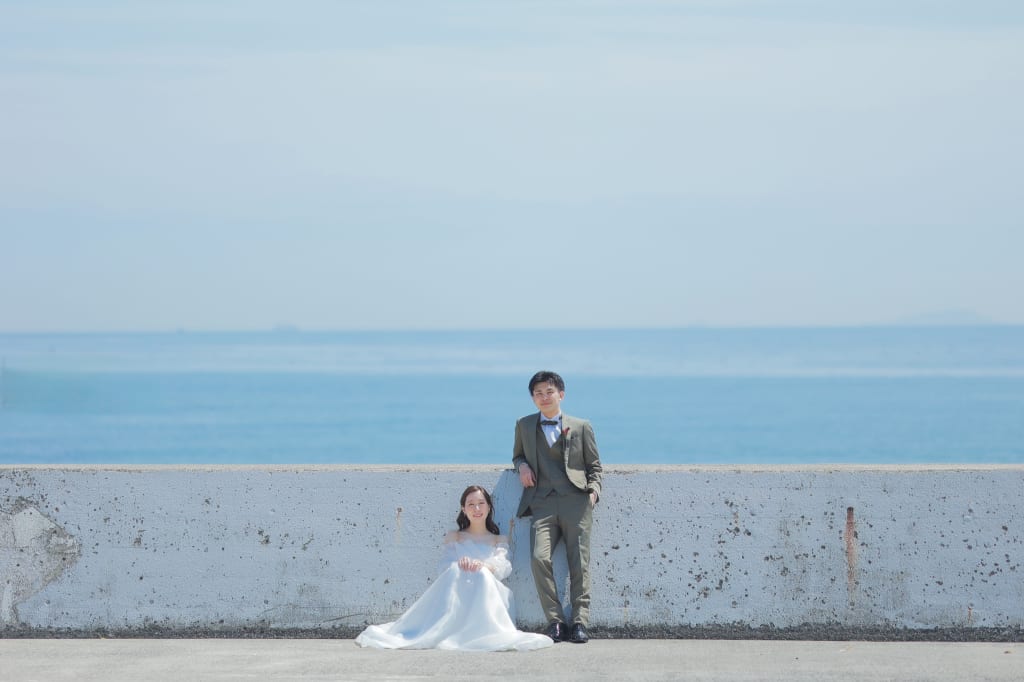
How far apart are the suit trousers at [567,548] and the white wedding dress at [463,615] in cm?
21

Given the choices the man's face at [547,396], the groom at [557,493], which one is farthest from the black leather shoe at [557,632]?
the man's face at [547,396]

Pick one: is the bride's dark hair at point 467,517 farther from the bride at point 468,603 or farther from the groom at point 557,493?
the groom at point 557,493

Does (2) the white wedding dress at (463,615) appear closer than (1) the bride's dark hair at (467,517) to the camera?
Yes

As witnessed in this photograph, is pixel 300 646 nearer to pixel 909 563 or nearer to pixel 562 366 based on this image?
pixel 909 563

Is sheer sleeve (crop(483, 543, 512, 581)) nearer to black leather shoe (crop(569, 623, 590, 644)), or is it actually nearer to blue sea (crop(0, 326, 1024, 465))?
black leather shoe (crop(569, 623, 590, 644))

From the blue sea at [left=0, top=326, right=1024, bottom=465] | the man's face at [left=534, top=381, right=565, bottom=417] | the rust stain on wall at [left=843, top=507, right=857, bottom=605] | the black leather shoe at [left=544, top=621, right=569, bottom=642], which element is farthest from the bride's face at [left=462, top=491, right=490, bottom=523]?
the blue sea at [left=0, top=326, right=1024, bottom=465]

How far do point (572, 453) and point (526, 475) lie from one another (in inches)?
11.9

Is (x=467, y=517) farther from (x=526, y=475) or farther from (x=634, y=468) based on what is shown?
(x=634, y=468)

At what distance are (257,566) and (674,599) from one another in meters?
2.51

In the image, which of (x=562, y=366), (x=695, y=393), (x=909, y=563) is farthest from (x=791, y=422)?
(x=909, y=563)

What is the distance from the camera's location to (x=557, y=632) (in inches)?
281

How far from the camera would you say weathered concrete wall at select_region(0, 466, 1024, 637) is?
7172mm

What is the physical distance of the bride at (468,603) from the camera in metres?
6.96

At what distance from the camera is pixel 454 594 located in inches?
281
